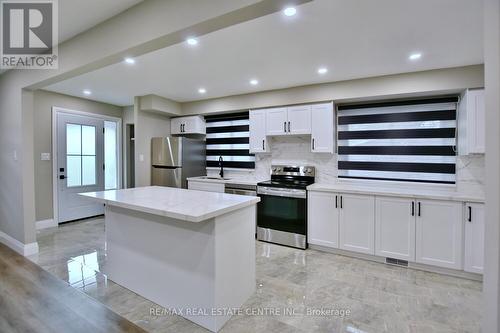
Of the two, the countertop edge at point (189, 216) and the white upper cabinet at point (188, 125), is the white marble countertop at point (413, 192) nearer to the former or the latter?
the countertop edge at point (189, 216)

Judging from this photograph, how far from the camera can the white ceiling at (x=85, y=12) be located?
2004 millimetres

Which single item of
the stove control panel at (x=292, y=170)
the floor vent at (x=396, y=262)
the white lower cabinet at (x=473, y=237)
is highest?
the stove control panel at (x=292, y=170)

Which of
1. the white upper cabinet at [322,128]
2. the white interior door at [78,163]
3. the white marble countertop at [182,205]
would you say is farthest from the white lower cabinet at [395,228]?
the white interior door at [78,163]

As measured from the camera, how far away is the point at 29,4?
212 cm

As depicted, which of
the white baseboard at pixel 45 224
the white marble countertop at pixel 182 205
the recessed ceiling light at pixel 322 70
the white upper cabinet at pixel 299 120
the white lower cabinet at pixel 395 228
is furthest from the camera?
the white baseboard at pixel 45 224

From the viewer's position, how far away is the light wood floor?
1.97m

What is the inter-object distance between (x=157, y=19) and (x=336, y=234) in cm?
326

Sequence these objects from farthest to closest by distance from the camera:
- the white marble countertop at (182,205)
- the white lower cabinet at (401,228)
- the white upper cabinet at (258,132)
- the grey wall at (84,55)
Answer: the white upper cabinet at (258,132) → the white lower cabinet at (401,228) → the white marble countertop at (182,205) → the grey wall at (84,55)

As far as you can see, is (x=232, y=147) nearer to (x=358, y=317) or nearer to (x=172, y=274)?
(x=172, y=274)

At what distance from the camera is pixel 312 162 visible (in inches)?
168

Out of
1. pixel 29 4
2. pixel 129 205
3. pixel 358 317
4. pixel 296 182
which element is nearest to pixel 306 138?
pixel 296 182

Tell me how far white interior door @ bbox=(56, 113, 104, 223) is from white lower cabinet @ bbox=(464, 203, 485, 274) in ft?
20.3

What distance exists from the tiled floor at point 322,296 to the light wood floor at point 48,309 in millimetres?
99

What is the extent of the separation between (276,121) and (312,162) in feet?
3.06
